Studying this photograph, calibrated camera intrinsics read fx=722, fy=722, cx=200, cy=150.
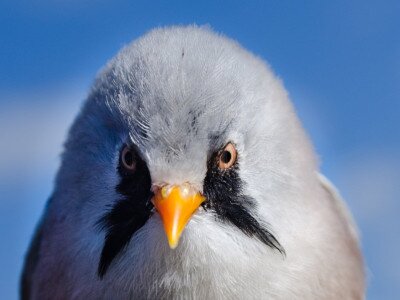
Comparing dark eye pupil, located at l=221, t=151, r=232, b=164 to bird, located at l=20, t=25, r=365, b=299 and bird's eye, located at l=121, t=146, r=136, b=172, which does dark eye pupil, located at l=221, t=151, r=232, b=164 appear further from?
bird's eye, located at l=121, t=146, r=136, b=172

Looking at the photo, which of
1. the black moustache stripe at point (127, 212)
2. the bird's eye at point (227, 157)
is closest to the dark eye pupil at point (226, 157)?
the bird's eye at point (227, 157)

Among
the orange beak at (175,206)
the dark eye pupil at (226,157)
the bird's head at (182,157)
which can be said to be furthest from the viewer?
the dark eye pupil at (226,157)

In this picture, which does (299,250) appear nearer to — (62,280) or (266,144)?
(266,144)

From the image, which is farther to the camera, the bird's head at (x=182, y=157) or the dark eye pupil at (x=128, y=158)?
the dark eye pupil at (x=128, y=158)

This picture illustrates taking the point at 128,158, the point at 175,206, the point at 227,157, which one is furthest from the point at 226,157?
the point at 128,158

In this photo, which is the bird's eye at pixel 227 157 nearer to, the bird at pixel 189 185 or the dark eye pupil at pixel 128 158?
the bird at pixel 189 185

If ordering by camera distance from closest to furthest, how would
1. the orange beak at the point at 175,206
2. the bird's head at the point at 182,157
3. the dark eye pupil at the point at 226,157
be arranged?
the orange beak at the point at 175,206 < the bird's head at the point at 182,157 < the dark eye pupil at the point at 226,157

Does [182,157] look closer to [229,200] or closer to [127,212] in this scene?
[229,200]

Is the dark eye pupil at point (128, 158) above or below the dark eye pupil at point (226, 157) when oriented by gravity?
below
